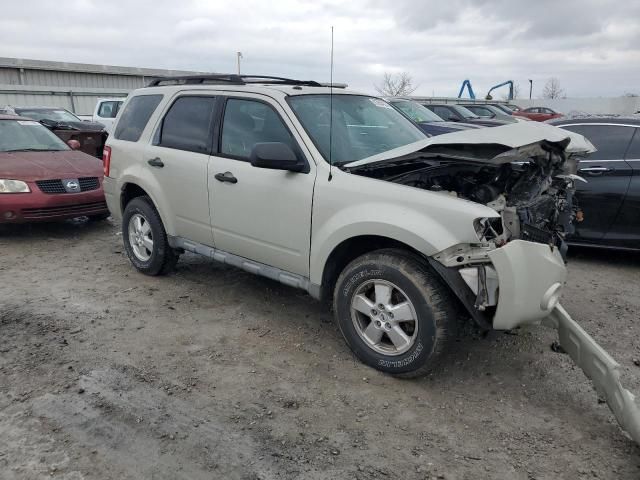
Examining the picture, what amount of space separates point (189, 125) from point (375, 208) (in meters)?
2.29

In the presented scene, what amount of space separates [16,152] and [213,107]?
174 inches

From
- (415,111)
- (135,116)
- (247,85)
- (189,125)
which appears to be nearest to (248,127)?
(247,85)

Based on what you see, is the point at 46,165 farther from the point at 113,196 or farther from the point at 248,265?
the point at 248,265

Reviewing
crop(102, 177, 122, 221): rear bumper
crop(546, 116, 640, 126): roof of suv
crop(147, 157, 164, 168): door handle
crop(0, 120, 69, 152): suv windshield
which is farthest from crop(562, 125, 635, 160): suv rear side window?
crop(0, 120, 69, 152): suv windshield

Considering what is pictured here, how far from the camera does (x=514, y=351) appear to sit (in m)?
3.99

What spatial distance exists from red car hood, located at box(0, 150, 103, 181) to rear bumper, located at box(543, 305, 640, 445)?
20.6 ft

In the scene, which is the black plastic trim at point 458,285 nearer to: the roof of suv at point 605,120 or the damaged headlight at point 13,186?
the roof of suv at point 605,120

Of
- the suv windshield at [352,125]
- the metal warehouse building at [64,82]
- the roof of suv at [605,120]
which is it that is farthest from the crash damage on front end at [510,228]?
the metal warehouse building at [64,82]

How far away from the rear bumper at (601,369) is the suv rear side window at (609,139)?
10.4 feet

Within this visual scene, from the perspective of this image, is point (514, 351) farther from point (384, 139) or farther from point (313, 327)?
point (384, 139)

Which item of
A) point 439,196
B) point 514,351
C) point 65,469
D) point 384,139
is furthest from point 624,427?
point 65,469

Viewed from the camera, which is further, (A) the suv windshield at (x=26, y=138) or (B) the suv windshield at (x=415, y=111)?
(B) the suv windshield at (x=415, y=111)

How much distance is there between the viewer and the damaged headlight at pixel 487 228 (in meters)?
3.07

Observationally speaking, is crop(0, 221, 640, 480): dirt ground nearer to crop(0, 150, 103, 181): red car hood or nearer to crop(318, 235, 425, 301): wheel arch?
crop(318, 235, 425, 301): wheel arch
